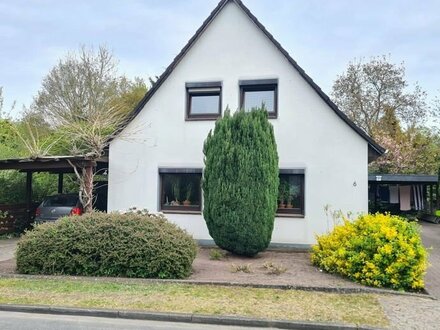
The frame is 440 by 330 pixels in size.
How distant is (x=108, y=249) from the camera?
871cm

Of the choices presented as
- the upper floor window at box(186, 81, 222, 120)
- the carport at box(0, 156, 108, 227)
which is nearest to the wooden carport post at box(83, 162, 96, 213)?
the carport at box(0, 156, 108, 227)

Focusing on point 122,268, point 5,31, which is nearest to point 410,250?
point 122,268

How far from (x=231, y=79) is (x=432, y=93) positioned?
20976 millimetres

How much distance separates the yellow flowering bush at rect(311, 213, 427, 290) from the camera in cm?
789

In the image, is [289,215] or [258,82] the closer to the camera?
[289,215]

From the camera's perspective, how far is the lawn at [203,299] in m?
6.22

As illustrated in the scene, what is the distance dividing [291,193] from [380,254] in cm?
498

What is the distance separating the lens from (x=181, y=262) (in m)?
8.60

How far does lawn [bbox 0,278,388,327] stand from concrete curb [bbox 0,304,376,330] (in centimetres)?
15

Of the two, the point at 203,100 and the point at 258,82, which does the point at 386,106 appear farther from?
the point at 203,100

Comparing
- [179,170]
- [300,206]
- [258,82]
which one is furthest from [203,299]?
[258,82]

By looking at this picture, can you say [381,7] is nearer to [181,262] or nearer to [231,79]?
[231,79]

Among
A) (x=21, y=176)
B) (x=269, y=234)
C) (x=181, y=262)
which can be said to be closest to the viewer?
(x=181, y=262)

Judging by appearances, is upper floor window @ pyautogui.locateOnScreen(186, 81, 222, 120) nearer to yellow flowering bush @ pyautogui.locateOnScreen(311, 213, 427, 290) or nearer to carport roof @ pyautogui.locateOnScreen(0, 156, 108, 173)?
carport roof @ pyautogui.locateOnScreen(0, 156, 108, 173)
